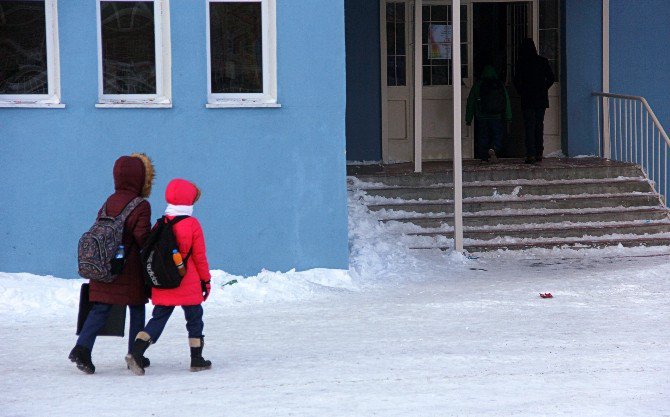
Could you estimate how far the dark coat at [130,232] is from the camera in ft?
24.8

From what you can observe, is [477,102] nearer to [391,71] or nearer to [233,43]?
[391,71]

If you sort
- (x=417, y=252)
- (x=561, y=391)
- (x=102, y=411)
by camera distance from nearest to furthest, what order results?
(x=102, y=411)
(x=561, y=391)
(x=417, y=252)

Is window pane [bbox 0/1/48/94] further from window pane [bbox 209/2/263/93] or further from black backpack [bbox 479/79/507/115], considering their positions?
black backpack [bbox 479/79/507/115]

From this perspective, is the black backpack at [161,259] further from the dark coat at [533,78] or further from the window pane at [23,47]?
the dark coat at [533,78]

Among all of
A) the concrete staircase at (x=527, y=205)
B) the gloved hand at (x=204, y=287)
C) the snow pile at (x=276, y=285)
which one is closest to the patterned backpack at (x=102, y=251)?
the gloved hand at (x=204, y=287)

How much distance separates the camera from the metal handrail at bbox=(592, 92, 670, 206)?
15227mm

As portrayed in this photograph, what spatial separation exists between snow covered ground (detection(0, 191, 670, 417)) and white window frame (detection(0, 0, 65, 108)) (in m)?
1.67

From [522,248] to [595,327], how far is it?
4.23 meters

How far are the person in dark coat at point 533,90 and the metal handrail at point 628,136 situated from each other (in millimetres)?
996

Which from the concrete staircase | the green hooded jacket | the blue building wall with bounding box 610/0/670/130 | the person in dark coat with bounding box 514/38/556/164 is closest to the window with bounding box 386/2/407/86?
the green hooded jacket

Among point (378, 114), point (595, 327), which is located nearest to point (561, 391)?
point (595, 327)

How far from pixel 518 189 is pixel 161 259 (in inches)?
301

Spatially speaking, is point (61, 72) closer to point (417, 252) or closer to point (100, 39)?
point (100, 39)

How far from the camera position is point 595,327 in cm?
918
